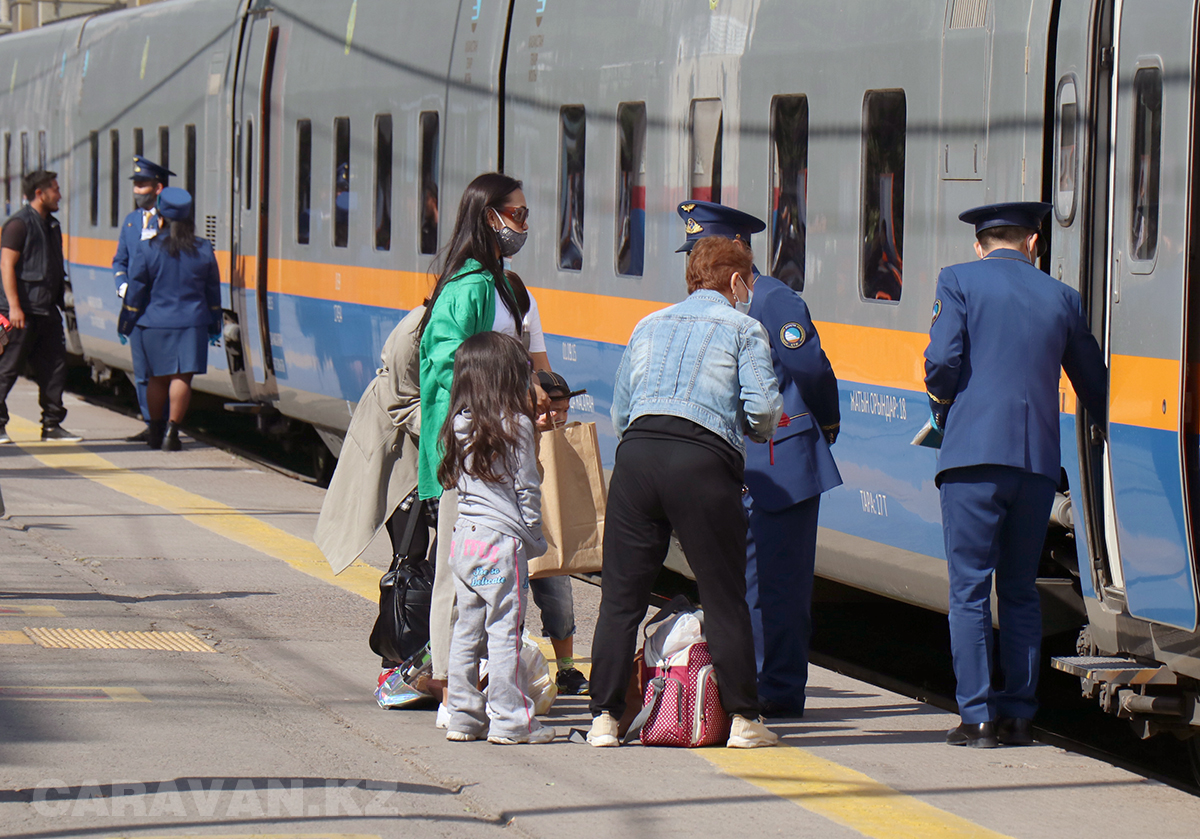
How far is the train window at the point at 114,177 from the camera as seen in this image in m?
16.8

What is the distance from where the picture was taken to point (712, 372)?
5.26 metres

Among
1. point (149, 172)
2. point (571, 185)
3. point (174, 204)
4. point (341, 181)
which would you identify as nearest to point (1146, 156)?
point (571, 185)

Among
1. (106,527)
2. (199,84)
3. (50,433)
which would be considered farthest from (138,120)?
(106,527)

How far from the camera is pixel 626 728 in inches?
219

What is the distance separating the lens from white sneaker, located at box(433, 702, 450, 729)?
216 inches

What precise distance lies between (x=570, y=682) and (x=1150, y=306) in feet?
7.71

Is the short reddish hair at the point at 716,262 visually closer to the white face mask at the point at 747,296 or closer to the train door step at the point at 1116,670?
the white face mask at the point at 747,296

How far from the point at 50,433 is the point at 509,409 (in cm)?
878

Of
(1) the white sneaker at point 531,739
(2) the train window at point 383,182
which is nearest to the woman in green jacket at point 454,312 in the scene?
(1) the white sneaker at point 531,739

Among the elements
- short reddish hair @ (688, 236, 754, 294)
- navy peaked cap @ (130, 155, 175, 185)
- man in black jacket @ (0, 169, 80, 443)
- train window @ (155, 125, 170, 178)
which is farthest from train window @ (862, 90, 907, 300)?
train window @ (155, 125, 170, 178)

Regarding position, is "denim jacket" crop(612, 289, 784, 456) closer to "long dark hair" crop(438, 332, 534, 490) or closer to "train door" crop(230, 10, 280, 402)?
"long dark hair" crop(438, 332, 534, 490)

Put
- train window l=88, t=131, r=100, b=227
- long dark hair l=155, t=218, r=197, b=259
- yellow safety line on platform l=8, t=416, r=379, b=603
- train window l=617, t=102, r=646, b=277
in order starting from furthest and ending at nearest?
train window l=88, t=131, r=100, b=227 < long dark hair l=155, t=218, r=197, b=259 < yellow safety line on platform l=8, t=416, r=379, b=603 < train window l=617, t=102, r=646, b=277

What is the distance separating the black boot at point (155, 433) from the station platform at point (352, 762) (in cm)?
532

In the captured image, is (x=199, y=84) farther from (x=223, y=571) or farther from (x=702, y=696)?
(x=702, y=696)
